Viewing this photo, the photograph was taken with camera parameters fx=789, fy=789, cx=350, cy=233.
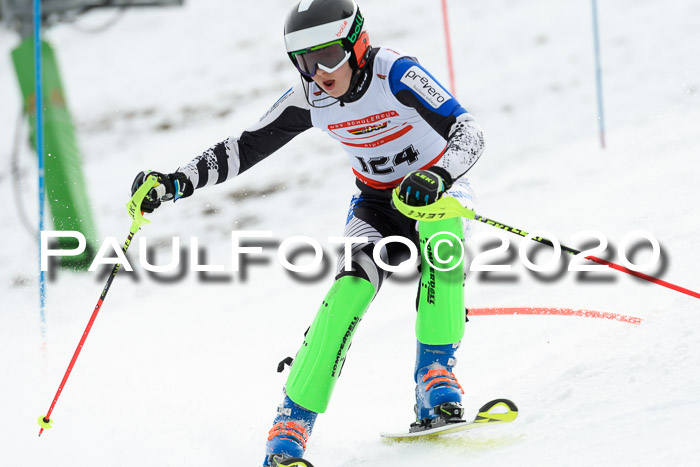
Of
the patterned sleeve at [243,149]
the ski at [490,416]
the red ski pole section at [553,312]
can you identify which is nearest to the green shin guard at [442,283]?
the ski at [490,416]

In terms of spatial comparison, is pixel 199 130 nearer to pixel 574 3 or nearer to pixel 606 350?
pixel 574 3

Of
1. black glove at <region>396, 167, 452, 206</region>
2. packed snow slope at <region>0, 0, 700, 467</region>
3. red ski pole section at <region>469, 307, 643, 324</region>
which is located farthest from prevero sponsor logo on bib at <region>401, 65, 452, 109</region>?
red ski pole section at <region>469, 307, 643, 324</region>

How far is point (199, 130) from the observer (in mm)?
12633

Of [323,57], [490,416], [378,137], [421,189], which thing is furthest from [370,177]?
[490,416]

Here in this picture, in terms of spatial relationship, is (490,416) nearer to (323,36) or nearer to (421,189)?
(421,189)

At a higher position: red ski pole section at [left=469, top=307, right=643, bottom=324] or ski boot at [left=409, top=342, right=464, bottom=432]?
red ski pole section at [left=469, top=307, right=643, bottom=324]

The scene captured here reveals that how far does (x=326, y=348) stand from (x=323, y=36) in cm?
116

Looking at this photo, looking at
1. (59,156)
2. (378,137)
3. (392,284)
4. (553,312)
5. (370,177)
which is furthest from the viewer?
(59,156)

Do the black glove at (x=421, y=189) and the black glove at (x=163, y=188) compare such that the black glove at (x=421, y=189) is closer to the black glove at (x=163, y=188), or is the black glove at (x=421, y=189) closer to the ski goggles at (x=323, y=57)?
the ski goggles at (x=323, y=57)

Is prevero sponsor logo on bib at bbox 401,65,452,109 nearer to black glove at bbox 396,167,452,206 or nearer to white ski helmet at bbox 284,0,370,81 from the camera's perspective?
white ski helmet at bbox 284,0,370,81

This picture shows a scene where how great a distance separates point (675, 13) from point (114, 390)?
10.5m

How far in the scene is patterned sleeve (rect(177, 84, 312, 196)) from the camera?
3.42 metres

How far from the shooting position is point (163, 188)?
130 inches

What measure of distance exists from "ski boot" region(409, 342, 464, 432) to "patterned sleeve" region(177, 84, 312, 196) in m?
1.10
